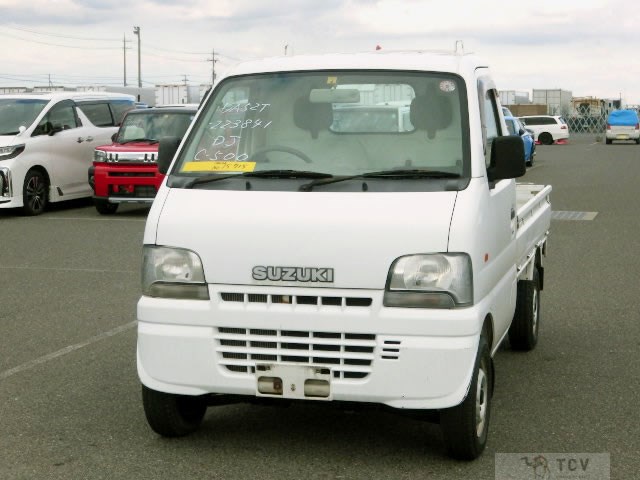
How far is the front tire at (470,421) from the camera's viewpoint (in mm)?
5316

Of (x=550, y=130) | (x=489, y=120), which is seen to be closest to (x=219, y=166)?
(x=489, y=120)

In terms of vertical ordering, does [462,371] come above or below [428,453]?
above

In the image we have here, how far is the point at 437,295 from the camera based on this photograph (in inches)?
203

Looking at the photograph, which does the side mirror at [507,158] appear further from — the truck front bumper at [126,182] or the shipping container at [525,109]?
the shipping container at [525,109]

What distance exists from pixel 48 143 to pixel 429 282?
51.3 feet

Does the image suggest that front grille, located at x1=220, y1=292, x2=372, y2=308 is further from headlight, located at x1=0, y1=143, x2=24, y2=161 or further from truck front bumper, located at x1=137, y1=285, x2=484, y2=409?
headlight, located at x1=0, y1=143, x2=24, y2=161

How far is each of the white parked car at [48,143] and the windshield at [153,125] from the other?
109 centimetres

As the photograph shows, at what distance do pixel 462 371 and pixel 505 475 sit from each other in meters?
0.54

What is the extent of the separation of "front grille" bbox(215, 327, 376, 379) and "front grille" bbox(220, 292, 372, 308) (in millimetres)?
127

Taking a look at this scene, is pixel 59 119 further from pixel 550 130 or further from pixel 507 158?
pixel 550 130

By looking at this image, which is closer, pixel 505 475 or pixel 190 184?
pixel 505 475

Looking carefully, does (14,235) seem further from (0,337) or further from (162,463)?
(162,463)

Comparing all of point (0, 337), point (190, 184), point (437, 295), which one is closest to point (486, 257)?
point (437, 295)

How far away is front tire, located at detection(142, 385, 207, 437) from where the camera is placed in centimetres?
564
